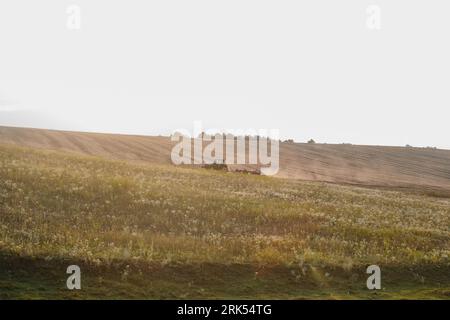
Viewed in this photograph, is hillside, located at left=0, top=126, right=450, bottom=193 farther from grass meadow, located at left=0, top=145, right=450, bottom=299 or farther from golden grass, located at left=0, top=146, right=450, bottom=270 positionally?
grass meadow, located at left=0, top=145, right=450, bottom=299

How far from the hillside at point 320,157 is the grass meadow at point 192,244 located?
122 ft

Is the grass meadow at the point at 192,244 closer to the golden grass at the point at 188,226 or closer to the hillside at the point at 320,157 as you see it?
the golden grass at the point at 188,226

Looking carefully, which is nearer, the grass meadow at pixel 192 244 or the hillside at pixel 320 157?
the grass meadow at pixel 192 244

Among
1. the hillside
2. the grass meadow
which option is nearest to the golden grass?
the grass meadow

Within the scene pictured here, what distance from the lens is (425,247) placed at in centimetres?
1698

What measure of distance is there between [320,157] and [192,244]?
2692 inches

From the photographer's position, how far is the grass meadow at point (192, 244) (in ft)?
36.6

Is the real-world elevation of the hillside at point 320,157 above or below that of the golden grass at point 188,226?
above

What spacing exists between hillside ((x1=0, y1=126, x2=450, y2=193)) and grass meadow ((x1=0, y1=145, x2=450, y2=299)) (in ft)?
122

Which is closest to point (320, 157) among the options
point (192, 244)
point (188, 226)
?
point (188, 226)

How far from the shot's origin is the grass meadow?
11.1m

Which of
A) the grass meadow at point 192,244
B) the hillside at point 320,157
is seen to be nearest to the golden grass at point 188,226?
the grass meadow at point 192,244
